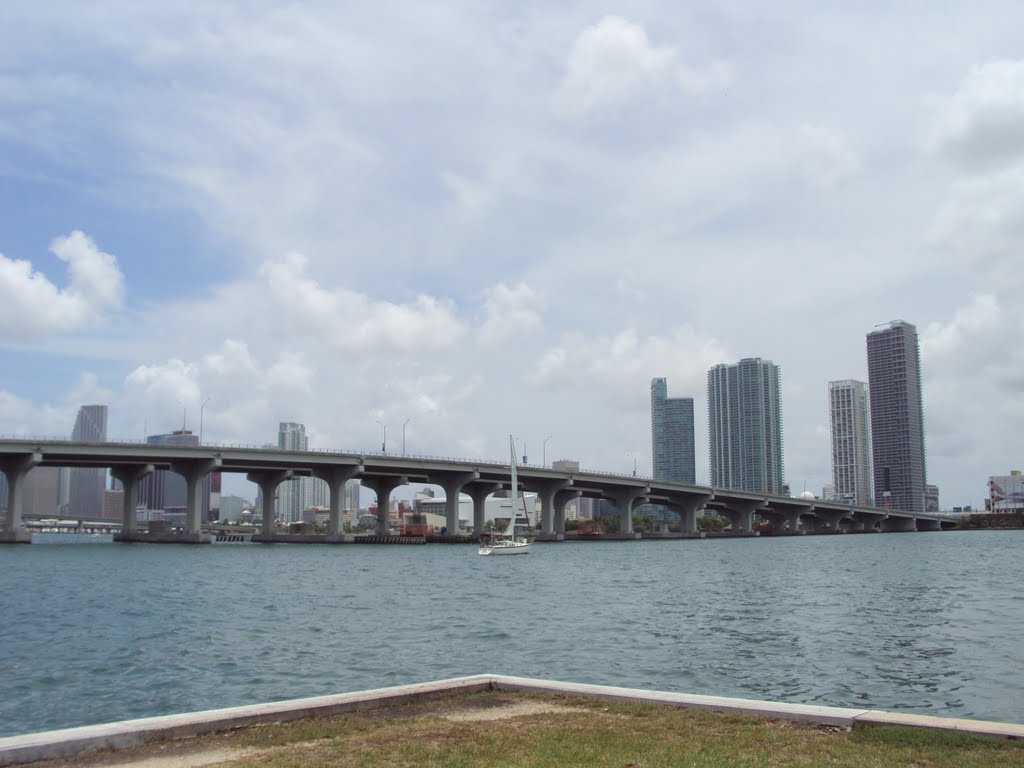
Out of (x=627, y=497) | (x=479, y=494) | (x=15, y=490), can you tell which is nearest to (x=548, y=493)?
(x=479, y=494)

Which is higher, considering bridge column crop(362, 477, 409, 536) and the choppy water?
bridge column crop(362, 477, 409, 536)

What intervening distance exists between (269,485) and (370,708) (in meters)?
147

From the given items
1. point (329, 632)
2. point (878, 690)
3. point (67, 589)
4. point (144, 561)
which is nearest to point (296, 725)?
point (878, 690)

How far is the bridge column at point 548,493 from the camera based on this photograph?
178m

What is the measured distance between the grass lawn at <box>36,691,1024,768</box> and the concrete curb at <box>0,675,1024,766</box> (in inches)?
11.1

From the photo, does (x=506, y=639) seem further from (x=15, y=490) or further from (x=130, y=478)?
(x=130, y=478)

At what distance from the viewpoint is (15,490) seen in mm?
127312

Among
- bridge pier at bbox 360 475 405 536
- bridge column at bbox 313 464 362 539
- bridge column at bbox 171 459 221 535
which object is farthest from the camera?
bridge pier at bbox 360 475 405 536

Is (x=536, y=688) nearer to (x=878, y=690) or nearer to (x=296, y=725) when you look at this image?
(x=296, y=725)

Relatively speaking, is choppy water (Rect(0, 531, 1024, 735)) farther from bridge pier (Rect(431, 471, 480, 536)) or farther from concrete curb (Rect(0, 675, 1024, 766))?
bridge pier (Rect(431, 471, 480, 536))

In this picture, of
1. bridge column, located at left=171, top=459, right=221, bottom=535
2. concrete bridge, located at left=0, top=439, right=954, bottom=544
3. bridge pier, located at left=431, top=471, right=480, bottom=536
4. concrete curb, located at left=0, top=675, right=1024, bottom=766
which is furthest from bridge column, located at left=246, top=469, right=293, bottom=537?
concrete curb, located at left=0, top=675, right=1024, bottom=766

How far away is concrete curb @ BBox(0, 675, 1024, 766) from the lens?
12797 mm

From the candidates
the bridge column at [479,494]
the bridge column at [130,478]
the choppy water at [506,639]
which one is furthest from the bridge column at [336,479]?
the choppy water at [506,639]

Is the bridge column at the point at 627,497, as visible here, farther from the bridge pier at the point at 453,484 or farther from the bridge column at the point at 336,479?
the bridge column at the point at 336,479
